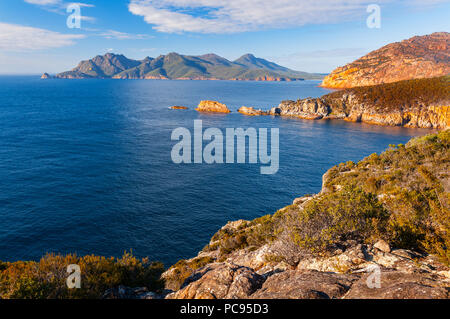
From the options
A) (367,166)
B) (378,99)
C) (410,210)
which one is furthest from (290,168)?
(378,99)

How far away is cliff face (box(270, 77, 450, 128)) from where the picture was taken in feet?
331

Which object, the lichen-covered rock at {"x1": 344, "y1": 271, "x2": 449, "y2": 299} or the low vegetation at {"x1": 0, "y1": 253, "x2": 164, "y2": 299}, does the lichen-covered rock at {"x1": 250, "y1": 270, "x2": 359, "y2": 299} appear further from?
the low vegetation at {"x1": 0, "y1": 253, "x2": 164, "y2": 299}

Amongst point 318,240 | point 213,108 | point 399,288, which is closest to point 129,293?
point 318,240

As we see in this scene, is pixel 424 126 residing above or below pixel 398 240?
above

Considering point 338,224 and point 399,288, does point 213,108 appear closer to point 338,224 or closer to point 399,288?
point 338,224

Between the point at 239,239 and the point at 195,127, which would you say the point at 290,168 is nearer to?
the point at 239,239

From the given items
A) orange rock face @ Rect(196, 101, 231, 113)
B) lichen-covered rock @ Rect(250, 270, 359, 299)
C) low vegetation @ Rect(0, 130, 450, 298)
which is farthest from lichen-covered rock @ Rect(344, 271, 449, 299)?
orange rock face @ Rect(196, 101, 231, 113)

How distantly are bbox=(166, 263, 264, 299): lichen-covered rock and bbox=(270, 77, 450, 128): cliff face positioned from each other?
122m

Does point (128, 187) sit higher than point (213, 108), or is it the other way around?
point (213, 108)

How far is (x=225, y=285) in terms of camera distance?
934cm

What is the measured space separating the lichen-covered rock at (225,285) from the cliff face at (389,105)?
122m

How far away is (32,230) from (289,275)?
38736mm

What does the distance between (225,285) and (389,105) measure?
13028cm
